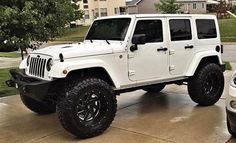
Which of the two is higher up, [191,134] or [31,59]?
[31,59]

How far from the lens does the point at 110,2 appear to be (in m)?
54.5

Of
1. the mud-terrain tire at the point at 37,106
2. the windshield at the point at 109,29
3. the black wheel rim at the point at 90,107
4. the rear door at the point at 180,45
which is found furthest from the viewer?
the mud-terrain tire at the point at 37,106

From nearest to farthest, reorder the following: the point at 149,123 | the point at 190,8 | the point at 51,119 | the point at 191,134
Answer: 1. the point at 191,134
2. the point at 149,123
3. the point at 51,119
4. the point at 190,8

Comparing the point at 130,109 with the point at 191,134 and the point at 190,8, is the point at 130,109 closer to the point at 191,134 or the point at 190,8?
the point at 191,134

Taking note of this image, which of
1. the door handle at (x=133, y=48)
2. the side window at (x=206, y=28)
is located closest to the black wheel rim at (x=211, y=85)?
the side window at (x=206, y=28)

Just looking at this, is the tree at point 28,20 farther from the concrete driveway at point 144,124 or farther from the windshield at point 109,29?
the windshield at point 109,29

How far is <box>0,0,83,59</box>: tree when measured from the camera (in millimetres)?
8664

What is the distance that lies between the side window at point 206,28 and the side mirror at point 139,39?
1.56 m

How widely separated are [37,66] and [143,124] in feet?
6.36

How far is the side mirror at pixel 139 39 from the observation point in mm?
6215

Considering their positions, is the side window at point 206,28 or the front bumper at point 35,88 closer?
the front bumper at point 35,88

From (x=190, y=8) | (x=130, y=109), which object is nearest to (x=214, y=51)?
(x=130, y=109)

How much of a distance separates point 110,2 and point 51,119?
4869 centimetres

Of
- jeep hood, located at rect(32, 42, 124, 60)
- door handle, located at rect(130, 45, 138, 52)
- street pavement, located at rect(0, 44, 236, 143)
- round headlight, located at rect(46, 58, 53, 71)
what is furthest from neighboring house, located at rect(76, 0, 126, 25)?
round headlight, located at rect(46, 58, 53, 71)
